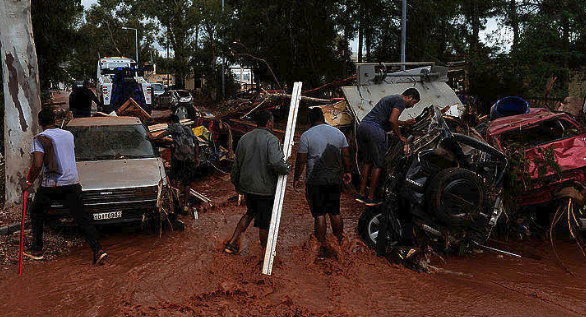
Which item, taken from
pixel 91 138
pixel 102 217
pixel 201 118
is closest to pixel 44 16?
pixel 201 118

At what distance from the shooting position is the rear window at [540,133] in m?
6.61

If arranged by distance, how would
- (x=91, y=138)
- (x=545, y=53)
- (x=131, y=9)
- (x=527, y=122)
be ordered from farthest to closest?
(x=131, y=9) → (x=545, y=53) → (x=91, y=138) → (x=527, y=122)

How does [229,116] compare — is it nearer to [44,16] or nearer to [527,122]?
[44,16]

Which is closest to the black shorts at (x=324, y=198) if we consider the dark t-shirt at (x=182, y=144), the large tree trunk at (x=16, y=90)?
the dark t-shirt at (x=182, y=144)

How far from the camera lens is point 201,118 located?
1220 cm

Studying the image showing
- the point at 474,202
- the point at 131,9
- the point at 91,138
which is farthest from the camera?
the point at 131,9

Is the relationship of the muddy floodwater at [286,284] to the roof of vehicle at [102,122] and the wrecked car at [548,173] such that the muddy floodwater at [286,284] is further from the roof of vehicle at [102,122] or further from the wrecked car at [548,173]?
the roof of vehicle at [102,122]

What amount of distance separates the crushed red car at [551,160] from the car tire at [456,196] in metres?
1.00

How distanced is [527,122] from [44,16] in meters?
13.3

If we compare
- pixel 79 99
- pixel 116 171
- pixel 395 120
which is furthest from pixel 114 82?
pixel 395 120

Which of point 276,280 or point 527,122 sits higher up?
point 527,122

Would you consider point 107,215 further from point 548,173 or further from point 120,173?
point 548,173

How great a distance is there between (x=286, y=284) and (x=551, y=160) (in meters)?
3.81

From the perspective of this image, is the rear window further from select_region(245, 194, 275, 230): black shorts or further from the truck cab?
the truck cab
